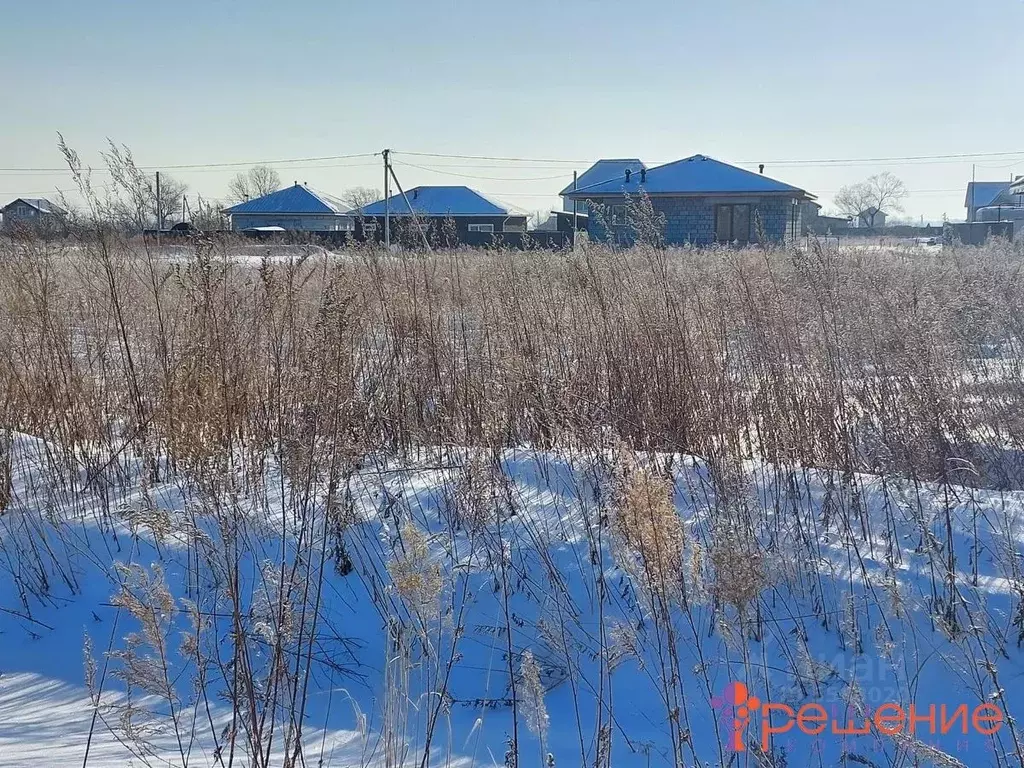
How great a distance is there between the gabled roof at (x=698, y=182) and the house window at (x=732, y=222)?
2.38 ft

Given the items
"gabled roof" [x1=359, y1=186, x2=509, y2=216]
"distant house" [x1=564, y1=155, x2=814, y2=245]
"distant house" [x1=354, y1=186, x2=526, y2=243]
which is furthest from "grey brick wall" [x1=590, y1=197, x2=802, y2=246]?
"gabled roof" [x1=359, y1=186, x2=509, y2=216]

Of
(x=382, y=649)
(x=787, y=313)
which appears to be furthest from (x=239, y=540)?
(x=787, y=313)

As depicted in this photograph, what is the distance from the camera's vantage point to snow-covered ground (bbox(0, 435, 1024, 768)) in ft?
7.32

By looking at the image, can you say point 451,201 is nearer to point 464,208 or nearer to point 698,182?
point 464,208

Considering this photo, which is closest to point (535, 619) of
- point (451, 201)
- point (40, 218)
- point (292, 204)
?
point (40, 218)

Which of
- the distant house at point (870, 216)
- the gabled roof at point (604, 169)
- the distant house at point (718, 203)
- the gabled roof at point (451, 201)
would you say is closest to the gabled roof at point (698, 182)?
the distant house at point (718, 203)

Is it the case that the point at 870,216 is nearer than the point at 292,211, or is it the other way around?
the point at 292,211

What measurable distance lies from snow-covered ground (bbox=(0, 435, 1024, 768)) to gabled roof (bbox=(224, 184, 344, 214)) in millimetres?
39218

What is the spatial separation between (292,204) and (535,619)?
4136cm

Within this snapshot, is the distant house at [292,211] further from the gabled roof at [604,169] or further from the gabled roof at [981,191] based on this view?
the gabled roof at [981,191]

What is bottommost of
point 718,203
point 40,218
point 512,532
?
point 512,532

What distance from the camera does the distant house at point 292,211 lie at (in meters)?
A: 41.0

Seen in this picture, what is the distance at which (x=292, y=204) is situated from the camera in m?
41.5

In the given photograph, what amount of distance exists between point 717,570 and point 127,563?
2.47m
